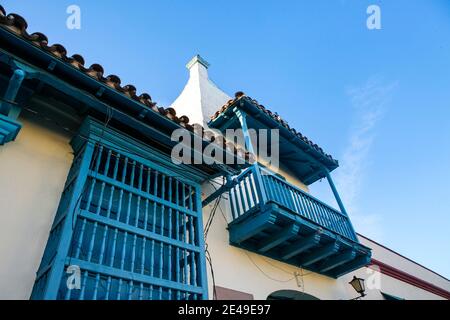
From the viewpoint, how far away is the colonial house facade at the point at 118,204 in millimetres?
2928

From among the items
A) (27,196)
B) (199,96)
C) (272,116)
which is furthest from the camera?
(199,96)

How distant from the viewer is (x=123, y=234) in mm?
3273

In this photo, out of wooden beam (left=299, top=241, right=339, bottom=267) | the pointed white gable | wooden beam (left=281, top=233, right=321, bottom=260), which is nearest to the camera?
wooden beam (left=281, top=233, right=321, bottom=260)

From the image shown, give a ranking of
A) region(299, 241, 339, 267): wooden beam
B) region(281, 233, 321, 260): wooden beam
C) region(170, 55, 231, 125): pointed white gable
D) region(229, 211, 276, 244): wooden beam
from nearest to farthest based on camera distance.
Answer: region(229, 211, 276, 244): wooden beam → region(281, 233, 321, 260): wooden beam → region(299, 241, 339, 267): wooden beam → region(170, 55, 231, 125): pointed white gable

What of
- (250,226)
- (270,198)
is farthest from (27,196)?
(270,198)

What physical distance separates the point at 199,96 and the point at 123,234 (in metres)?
5.67

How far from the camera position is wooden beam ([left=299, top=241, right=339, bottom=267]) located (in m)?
5.67

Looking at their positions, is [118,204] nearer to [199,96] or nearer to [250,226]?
[250,226]

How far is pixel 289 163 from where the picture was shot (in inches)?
334

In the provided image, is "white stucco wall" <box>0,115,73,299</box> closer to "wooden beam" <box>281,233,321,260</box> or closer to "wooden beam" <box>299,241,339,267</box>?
"wooden beam" <box>281,233,321,260</box>

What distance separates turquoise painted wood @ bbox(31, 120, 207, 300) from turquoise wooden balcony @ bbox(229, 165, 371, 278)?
1151 mm

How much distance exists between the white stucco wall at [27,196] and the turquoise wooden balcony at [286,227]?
2.73m

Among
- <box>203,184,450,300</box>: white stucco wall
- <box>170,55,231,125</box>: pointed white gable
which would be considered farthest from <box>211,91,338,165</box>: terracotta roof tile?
<box>203,184,450,300</box>: white stucco wall
